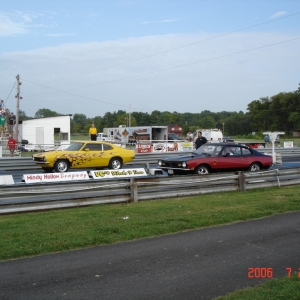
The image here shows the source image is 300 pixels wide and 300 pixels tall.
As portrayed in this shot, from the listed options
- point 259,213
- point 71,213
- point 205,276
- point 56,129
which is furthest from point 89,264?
point 56,129

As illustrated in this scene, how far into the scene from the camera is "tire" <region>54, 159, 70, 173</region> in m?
18.3

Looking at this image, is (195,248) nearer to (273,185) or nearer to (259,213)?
(259,213)

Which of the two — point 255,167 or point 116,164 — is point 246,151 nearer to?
point 255,167

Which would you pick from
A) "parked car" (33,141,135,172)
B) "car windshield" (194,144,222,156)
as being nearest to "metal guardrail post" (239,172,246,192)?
"car windshield" (194,144,222,156)

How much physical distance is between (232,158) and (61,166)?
750cm

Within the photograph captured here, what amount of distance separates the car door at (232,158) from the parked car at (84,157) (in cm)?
608

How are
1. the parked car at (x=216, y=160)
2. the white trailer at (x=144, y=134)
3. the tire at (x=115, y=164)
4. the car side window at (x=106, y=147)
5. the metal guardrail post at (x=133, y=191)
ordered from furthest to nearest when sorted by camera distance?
the white trailer at (x=144, y=134), the tire at (x=115, y=164), the car side window at (x=106, y=147), the parked car at (x=216, y=160), the metal guardrail post at (x=133, y=191)

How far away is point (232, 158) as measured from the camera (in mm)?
16141

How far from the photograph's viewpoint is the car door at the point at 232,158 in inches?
623

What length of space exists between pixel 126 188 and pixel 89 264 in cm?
504

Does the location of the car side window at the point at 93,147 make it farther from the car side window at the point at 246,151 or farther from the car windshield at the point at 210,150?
the car side window at the point at 246,151

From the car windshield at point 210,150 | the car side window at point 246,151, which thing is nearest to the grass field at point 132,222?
the car windshield at point 210,150

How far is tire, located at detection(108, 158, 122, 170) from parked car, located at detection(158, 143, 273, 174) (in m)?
4.53
